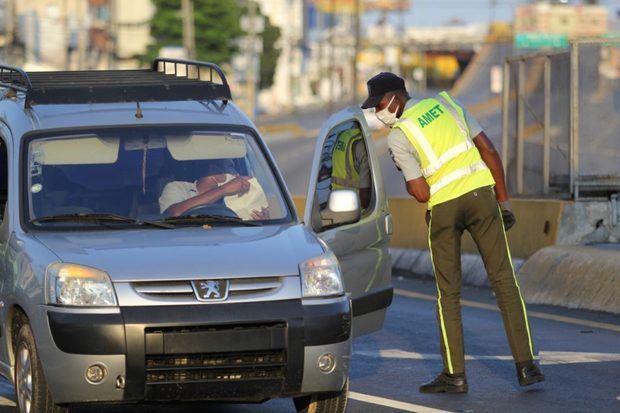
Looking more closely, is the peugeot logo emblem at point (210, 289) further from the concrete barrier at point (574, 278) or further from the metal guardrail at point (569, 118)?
the metal guardrail at point (569, 118)

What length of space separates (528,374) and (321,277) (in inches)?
74.5

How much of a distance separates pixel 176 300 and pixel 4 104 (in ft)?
7.53

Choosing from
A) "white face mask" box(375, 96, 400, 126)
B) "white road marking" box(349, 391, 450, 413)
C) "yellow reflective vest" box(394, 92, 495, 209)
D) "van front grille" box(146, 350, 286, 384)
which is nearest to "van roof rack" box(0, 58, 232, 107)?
"white face mask" box(375, 96, 400, 126)

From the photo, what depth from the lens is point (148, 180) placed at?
8758 millimetres

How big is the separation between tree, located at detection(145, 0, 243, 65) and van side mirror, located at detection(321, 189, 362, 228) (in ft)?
352

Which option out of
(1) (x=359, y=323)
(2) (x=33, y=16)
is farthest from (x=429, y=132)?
(2) (x=33, y=16)

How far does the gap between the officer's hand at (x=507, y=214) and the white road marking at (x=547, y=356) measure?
1.21m

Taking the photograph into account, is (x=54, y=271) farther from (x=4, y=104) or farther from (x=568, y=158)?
(x=568, y=158)

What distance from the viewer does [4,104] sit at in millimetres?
9391

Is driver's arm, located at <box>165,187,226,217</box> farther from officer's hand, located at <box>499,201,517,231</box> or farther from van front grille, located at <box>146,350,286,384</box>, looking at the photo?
officer's hand, located at <box>499,201,517,231</box>

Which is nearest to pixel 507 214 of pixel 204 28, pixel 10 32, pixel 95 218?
pixel 95 218

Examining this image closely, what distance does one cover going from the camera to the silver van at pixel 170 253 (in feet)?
25.0

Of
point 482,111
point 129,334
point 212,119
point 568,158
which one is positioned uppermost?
point 212,119

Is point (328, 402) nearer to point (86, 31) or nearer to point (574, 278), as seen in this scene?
point (574, 278)
